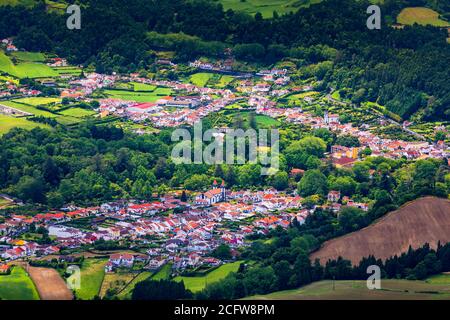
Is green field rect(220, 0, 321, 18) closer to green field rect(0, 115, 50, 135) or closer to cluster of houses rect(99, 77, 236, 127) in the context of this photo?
cluster of houses rect(99, 77, 236, 127)

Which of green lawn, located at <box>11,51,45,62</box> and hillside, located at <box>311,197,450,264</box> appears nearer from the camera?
hillside, located at <box>311,197,450,264</box>

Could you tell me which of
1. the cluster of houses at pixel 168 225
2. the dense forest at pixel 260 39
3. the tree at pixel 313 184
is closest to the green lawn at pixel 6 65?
the dense forest at pixel 260 39

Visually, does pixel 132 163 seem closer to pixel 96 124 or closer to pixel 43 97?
pixel 96 124

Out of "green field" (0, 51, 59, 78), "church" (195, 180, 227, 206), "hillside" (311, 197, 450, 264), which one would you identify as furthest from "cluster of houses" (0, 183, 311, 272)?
"green field" (0, 51, 59, 78)

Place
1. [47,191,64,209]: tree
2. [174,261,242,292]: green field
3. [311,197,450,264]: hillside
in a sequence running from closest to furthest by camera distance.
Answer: [174,261,242,292]: green field, [311,197,450,264]: hillside, [47,191,64,209]: tree

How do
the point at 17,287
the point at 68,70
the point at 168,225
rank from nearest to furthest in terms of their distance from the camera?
the point at 17,287
the point at 168,225
the point at 68,70

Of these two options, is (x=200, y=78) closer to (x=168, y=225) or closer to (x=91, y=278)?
(x=168, y=225)

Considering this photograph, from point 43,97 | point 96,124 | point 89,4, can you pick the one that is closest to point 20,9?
point 89,4

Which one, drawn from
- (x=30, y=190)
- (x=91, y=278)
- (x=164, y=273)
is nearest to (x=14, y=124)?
(x=30, y=190)
